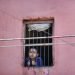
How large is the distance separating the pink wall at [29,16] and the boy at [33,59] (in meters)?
0.17

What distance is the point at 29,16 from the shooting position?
12.1 metres

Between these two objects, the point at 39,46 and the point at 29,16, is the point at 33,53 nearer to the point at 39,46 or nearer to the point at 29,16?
the point at 39,46

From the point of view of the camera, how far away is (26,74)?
472 inches

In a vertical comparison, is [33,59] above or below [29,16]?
below

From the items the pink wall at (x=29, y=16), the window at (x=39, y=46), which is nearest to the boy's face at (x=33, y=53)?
the window at (x=39, y=46)

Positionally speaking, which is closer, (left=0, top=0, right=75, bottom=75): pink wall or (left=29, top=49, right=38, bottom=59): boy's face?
(left=0, top=0, right=75, bottom=75): pink wall

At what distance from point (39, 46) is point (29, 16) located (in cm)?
73

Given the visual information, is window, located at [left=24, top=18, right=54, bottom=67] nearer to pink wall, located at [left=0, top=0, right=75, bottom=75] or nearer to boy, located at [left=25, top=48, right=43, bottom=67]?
boy, located at [left=25, top=48, right=43, bottom=67]

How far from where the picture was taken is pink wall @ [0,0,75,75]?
468 inches

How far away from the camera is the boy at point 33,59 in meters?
12.1

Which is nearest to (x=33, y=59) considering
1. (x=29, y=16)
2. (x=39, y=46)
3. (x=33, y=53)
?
(x=33, y=53)

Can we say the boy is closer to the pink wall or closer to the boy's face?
the boy's face

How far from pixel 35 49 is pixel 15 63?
22.2 inches

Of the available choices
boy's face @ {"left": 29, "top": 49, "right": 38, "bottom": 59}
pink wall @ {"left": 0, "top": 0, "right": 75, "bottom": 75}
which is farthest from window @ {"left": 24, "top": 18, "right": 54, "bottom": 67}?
pink wall @ {"left": 0, "top": 0, "right": 75, "bottom": 75}
